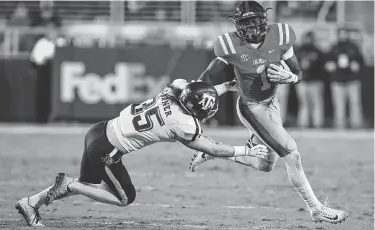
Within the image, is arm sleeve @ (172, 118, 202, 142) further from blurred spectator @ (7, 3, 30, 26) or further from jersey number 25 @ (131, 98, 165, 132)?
blurred spectator @ (7, 3, 30, 26)

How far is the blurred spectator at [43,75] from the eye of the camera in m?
16.7

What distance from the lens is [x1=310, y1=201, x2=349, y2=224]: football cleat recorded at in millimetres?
7676

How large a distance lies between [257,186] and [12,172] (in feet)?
10.9

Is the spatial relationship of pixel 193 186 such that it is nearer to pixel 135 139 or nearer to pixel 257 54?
pixel 257 54

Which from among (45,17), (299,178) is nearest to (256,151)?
(299,178)

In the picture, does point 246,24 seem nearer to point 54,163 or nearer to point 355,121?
point 54,163

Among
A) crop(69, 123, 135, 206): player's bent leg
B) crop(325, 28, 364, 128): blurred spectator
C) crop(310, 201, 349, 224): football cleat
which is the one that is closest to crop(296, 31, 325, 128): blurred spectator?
crop(325, 28, 364, 128): blurred spectator

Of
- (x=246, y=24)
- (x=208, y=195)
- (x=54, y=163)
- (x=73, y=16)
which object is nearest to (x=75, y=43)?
(x=73, y=16)

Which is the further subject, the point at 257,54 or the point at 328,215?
the point at 257,54

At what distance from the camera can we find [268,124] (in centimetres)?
806

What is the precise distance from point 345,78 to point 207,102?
1008 cm

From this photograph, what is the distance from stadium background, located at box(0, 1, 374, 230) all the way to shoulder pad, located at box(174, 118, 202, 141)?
2.95 meters

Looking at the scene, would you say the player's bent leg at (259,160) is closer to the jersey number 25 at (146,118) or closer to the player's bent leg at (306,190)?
the player's bent leg at (306,190)

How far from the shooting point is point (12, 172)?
37.3 feet
